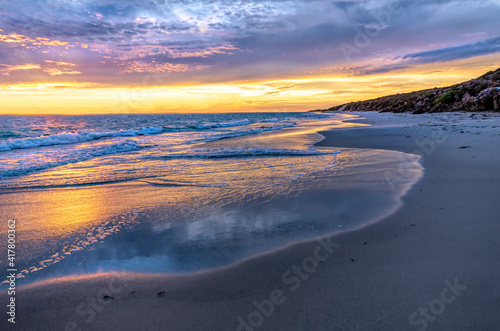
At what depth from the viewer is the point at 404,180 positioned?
558 cm

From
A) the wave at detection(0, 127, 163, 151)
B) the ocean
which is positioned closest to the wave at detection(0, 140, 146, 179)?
the ocean

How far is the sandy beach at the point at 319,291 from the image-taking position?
198cm

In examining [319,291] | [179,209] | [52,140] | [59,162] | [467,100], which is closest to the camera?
[319,291]

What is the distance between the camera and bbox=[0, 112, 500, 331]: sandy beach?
1.98 m

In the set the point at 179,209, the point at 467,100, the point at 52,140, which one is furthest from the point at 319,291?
the point at 467,100

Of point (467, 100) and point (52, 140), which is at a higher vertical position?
point (467, 100)

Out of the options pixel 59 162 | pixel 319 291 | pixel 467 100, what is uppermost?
pixel 467 100

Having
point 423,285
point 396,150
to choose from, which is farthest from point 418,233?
point 396,150

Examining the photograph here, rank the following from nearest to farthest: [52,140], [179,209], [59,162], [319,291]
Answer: [319,291] < [179,209] < [59,162] < [52,140]

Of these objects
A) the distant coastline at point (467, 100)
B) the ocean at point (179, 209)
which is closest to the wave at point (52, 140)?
the ocean at point (179, 209)

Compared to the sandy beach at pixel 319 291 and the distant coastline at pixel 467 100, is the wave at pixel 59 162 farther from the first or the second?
the distant coastline at pixel 467 100

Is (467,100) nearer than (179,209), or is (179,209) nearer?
(179,209)

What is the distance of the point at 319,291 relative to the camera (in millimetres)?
2268

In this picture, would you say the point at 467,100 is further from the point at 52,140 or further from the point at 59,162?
the point at 52,140
